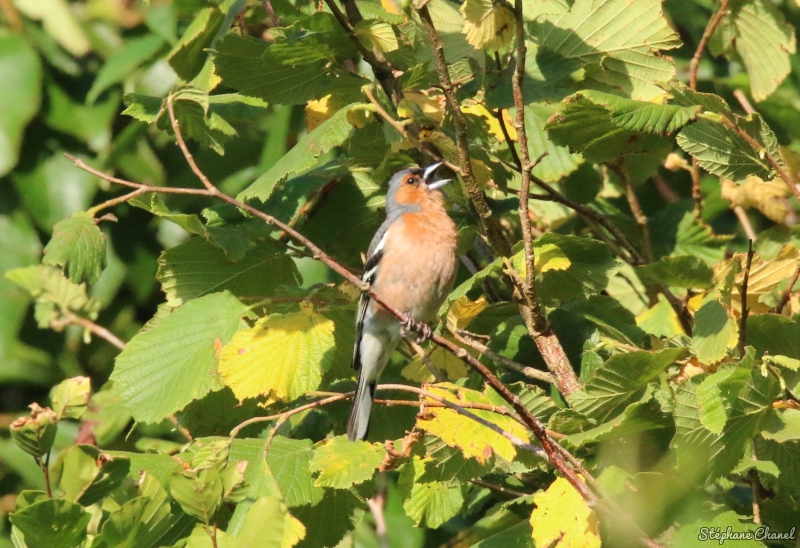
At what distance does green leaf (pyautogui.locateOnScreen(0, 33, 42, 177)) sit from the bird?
4419 mm

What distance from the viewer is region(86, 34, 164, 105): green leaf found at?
710 cm

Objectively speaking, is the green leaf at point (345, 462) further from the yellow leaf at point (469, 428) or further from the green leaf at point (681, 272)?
the green leaf at point (681, 272)

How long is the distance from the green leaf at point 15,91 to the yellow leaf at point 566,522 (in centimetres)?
648

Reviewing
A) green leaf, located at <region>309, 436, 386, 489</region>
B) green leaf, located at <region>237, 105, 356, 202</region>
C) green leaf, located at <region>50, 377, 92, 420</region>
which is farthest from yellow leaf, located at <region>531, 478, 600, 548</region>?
green leaf, located at <region>50, 377, 92, 420</region>

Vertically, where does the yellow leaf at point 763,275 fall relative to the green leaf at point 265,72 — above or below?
below

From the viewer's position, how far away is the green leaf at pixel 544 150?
15.1ft

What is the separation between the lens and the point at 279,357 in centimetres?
373

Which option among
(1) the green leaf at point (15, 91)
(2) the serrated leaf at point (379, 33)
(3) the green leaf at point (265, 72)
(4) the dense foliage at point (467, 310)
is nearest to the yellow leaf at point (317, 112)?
(4) the dense foliage at point (467, 310)

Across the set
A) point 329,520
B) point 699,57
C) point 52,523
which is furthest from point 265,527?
point 699,57

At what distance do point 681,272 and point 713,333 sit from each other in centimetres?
58

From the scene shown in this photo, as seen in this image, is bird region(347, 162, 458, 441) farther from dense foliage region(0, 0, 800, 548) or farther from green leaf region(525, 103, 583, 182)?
green leaf region(525, 103, 583, 182)

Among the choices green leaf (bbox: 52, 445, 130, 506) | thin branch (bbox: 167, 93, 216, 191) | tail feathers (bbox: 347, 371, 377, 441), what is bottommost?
tail feathers (bbox: 347, 371, 377, 441)

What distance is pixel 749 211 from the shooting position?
634 cm

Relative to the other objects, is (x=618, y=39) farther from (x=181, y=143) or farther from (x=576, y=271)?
(x=181, y=143)
